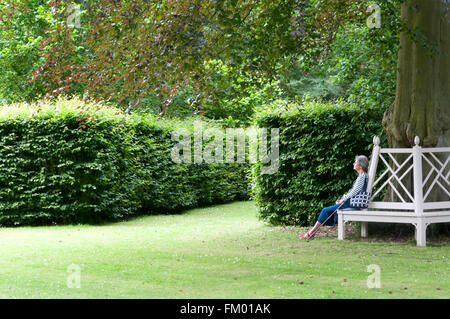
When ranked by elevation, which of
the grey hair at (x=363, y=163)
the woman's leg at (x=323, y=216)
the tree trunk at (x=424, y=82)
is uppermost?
the tree trunk at (x=424, y=82)

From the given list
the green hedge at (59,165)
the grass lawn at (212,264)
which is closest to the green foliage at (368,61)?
the grass lawn at (212,264)

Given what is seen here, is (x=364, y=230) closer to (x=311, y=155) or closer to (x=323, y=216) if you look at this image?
(x=323, y=216)

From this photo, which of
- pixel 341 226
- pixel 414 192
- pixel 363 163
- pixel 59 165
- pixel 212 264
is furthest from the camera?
pixel 59 165

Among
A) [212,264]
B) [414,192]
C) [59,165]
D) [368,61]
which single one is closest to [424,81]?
[414,192]

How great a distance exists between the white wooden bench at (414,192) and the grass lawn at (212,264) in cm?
42

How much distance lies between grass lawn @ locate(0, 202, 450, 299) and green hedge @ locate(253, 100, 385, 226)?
2.20ft

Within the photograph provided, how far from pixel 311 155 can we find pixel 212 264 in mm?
4880

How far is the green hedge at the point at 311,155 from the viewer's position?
38.0ft

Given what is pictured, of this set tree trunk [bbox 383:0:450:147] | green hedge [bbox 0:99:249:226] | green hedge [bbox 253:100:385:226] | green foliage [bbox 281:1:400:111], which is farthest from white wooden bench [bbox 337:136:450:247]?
green hedge [bbox 0:99:249:226]

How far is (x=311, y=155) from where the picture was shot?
1214cm

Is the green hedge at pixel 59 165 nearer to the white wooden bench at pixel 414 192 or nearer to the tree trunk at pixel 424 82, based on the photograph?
the white wooden bench at pixel 414 192

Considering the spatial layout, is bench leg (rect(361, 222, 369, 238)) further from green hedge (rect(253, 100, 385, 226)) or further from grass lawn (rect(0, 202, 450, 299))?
green hedge (rect(253, 100, 385, 226))

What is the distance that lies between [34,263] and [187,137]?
401 inches
